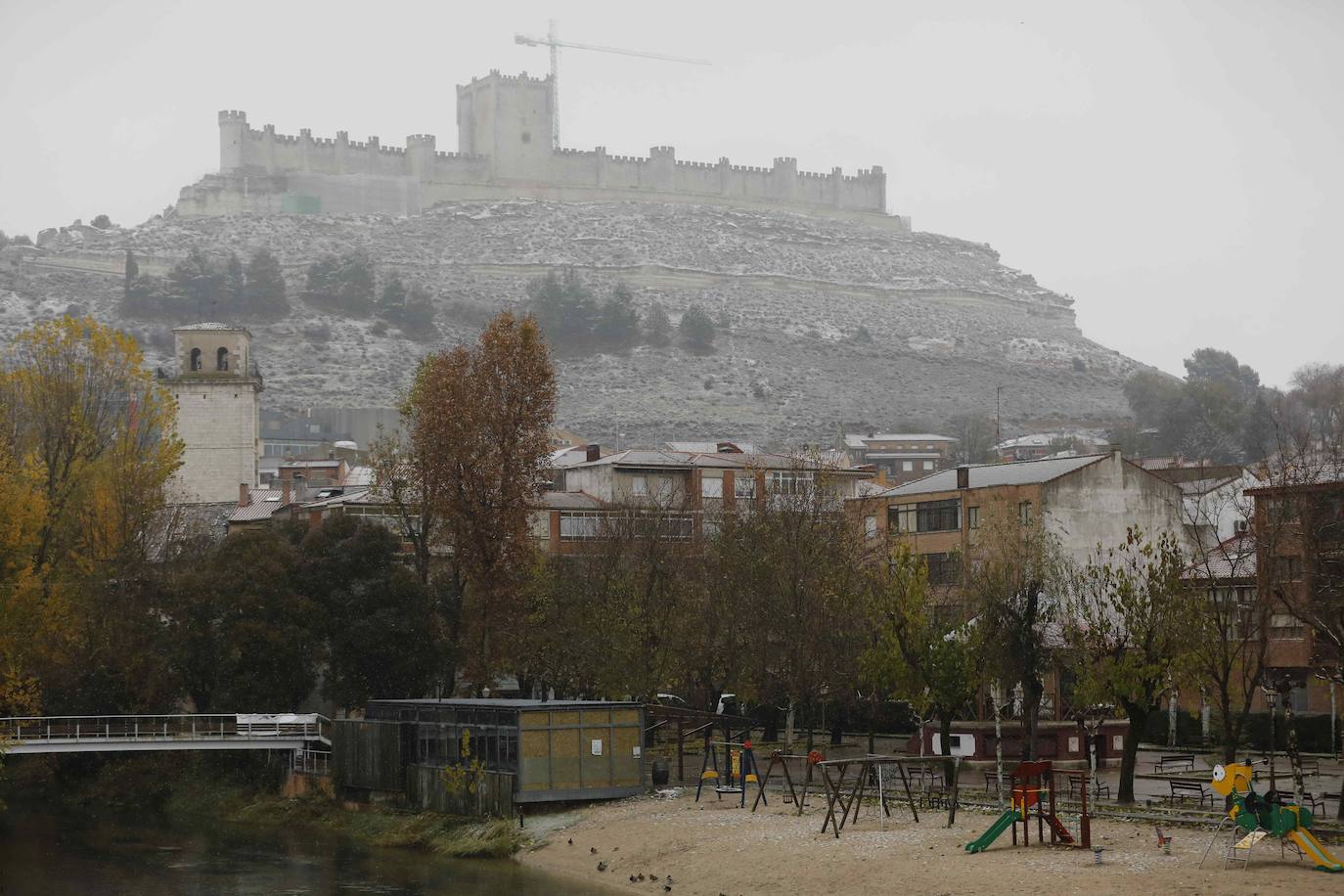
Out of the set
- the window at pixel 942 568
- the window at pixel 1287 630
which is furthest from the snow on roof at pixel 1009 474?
the window at pixel 1287 630

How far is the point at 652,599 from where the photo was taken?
2014 inches

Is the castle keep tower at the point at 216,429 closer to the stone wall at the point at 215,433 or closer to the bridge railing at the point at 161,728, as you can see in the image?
the stone wall at the point at 215,433

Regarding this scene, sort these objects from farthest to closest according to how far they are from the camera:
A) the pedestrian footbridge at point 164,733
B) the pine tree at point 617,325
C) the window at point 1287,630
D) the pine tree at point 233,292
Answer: the pine tree at point 617,325
the pine tree at point 233,292
the window at point 1287,630
the pedestrian footbridge at point 164,733

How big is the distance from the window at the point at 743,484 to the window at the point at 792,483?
99 centimetres

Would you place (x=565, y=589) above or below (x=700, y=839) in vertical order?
above

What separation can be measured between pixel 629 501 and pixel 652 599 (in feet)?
38.2

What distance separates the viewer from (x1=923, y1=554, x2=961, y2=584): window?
A: 2309 inches

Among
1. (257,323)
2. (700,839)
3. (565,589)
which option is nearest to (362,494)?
(565,589)

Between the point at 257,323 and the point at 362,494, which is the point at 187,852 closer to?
the point at 362,494

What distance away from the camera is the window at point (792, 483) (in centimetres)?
5206

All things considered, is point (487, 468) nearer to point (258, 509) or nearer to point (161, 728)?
point (161, 728)

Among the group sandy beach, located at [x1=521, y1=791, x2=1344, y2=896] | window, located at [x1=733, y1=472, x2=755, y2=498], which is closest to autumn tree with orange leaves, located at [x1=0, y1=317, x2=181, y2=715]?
sandy beach, located at [x1=521, y1=791, x2=1344, y2=896]

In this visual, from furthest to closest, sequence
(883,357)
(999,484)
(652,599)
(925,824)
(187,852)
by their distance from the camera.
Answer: (883,357)
(999,484)
(652,599)
(187,852)
(925,824)

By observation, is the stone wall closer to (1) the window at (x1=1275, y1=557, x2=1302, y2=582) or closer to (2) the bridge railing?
(2) the bridge railing
